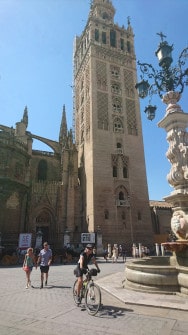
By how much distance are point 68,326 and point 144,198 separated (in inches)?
1015

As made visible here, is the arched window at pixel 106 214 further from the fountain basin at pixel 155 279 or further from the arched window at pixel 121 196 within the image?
the fountain basin at pixel 155 279

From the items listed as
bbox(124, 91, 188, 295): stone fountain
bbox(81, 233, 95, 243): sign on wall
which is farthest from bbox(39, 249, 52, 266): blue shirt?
bbox(81, 233, 95, 243): sign on wall

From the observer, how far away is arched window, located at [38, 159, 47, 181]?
3105 centimetres

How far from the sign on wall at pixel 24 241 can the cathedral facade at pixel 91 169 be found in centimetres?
552

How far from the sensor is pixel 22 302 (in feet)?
18.0

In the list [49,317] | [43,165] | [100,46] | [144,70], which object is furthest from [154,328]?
[100,46]

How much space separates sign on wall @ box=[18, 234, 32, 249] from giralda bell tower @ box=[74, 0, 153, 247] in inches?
322

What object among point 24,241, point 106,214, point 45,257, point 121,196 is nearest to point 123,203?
point 121,196

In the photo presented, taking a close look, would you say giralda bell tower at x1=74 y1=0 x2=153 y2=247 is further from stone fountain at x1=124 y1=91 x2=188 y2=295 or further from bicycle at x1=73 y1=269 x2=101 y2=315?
bicycle at x1=73 y1=269 x2=101 y2=315

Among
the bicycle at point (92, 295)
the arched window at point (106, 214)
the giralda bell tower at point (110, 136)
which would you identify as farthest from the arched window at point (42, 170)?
the bicycle at point (92, 295)

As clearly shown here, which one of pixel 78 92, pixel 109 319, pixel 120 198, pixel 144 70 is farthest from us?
pixel 78 92

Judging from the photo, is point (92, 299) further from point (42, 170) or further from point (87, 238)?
point (42, 170)

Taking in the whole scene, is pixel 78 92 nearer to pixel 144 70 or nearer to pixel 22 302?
pixel 144 70

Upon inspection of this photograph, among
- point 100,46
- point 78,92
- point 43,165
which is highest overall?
point 100,46
